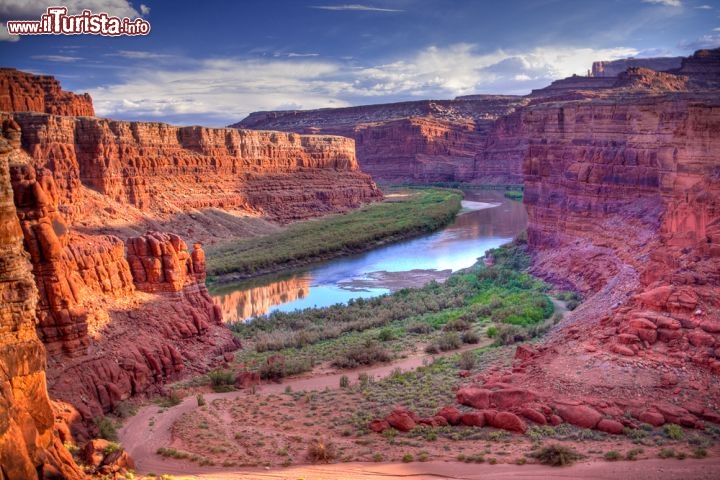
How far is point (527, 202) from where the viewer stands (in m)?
36.0

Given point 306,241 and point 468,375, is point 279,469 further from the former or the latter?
point 306,241

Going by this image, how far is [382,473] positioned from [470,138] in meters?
103

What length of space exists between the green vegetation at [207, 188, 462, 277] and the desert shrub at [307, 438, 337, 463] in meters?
26.1

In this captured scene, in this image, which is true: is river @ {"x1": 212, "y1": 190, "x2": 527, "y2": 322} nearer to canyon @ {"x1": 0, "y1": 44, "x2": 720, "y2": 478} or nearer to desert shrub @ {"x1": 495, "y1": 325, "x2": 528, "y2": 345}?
canyon @ {"x1": 0, "y1": 44, "x2": 720, "y2": 478}

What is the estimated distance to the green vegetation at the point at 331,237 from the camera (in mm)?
40344

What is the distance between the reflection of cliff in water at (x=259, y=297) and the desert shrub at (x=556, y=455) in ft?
62.8

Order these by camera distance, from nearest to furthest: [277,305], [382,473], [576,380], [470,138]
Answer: [382,473] < [576,380] < [277,305] < [470,138]

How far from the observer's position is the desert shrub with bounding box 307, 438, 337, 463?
37.3 ft

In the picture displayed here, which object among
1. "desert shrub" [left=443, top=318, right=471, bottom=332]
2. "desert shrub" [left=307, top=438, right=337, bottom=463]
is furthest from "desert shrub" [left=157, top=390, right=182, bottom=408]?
"desert shrub" [left=443, top=318, right=471, bottom=332]

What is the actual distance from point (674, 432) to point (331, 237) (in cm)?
3940

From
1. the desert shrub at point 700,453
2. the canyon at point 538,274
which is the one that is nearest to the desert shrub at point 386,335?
the canyon at point 538,274

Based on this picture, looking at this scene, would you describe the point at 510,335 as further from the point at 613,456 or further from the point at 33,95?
the point at 33,95

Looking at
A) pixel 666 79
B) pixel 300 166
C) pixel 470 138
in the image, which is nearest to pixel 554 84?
pixel 470 138

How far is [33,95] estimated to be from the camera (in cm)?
4747
